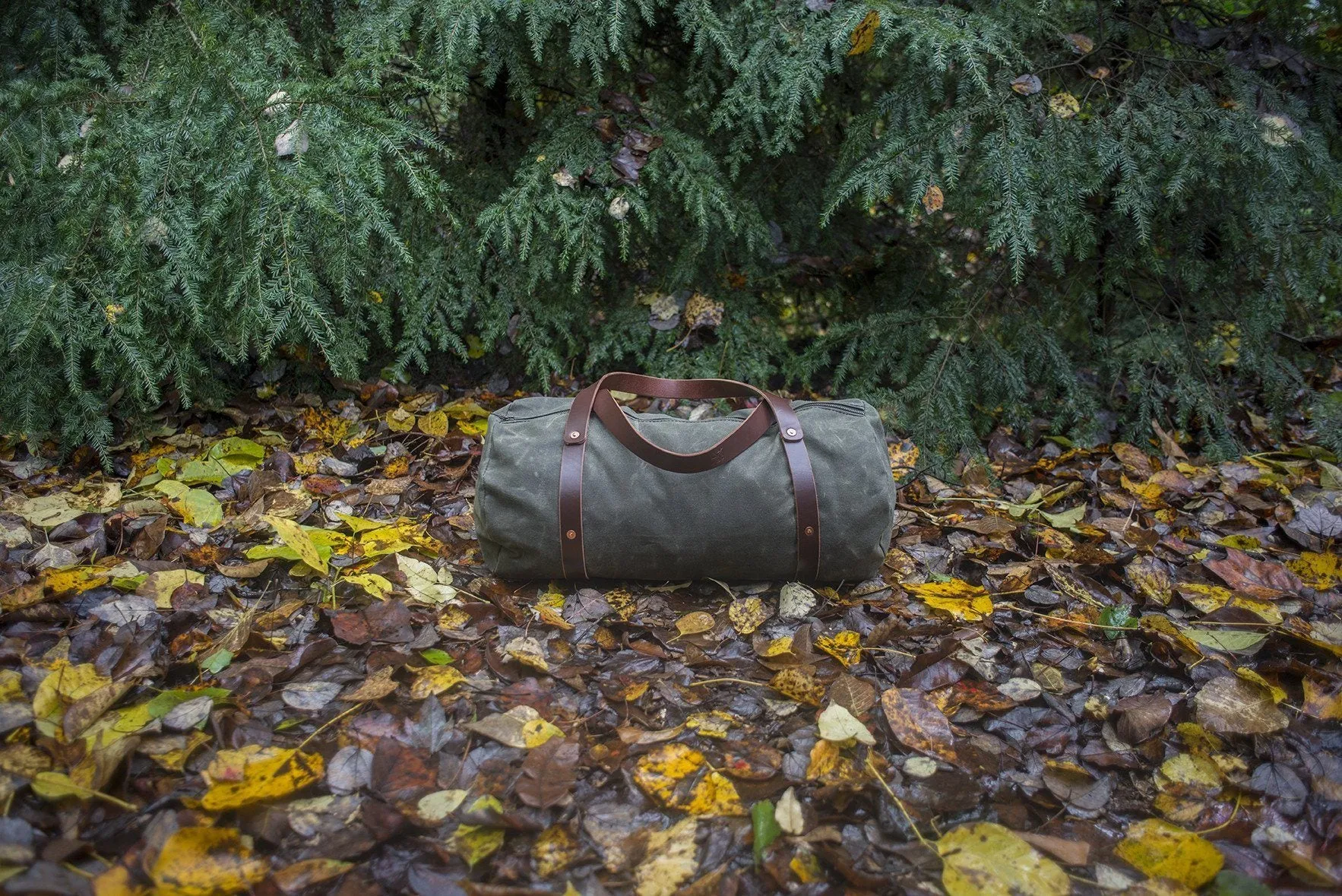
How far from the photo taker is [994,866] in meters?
1.37

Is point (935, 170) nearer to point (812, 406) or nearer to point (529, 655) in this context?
point (812, 406)

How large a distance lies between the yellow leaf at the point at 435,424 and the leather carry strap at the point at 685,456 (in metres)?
1.06

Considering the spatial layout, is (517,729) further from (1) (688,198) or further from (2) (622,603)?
(1) (688,198)

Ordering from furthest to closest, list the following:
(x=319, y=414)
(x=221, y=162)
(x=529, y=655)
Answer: (x=319, y=414) → (x=221, y=162) → (x=529, y=655)

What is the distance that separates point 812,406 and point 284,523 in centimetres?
142

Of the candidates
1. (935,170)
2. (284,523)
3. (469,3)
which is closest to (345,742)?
(284,523)

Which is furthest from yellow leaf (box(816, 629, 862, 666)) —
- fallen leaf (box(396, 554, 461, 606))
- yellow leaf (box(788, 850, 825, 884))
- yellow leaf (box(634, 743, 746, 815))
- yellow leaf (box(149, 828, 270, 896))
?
yellow leaf (box(149, 828, 270, 896))

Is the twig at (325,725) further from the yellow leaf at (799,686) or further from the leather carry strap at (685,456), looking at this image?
the yellow leaf at (799,686)

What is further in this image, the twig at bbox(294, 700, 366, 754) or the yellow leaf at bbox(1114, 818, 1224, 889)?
the twig at bbox(294, 700, 366, 754)

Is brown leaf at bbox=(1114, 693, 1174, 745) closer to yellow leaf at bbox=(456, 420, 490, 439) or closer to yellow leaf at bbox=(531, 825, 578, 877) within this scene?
yellow leaf at bbox=(531, 825, 578, 877)

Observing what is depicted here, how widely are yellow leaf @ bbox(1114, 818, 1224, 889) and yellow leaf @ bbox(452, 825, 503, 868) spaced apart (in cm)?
109

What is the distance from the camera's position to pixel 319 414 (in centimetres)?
311

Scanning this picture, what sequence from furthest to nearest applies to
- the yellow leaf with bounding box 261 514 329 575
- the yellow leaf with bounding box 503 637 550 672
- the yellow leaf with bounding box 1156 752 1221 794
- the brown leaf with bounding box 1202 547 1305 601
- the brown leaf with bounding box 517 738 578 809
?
the brown leaf with bounding box 1202 547 1305 601, the yellow leaf with bounding box 261 514 329 575, the yellow leaf with bounding box 503 637 550 672, the yellow leaf with bounding box 1156 752 1221 794, the brown leaf with bounding box 517 738 578 809

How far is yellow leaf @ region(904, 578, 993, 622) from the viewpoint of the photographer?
6.93 feet
